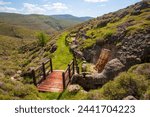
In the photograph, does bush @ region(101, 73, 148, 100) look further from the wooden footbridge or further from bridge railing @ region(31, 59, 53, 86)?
bridge railing @ region(31, 59, 53, 86)

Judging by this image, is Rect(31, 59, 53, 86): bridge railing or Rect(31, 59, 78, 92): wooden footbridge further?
Rect(31, 59, 53, 86): bridge railing

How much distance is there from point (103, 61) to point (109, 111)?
14.4 metres

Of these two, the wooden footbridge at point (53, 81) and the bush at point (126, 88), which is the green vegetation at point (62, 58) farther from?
the bush at point (126, 88)

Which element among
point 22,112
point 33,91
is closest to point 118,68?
point 33,91

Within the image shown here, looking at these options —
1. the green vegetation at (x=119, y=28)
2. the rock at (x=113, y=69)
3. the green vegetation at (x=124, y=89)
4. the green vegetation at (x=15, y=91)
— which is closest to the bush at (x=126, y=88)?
the green vegetation at (x=124, y=89)

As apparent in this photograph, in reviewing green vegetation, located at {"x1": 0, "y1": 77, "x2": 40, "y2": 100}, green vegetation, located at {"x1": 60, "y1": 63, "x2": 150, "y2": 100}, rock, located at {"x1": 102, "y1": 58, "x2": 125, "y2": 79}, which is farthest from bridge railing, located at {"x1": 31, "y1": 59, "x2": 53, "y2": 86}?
green vegetation, located at {"x1": 60, "y1": 63, "x2": 150, "y2": 100}

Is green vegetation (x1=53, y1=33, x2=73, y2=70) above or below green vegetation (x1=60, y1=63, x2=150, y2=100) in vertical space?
below

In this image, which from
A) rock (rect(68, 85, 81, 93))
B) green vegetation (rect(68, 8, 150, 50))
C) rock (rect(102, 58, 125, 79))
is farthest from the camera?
green vegetation (rect(68, 8, 150, 50))

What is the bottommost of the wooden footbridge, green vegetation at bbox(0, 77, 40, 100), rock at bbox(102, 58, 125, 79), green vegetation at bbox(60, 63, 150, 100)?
the wooden footbridge

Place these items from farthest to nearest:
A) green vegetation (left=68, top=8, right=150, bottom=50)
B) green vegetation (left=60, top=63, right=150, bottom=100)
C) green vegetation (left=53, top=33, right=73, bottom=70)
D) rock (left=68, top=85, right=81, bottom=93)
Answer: green vegetation (left=53, top=33, right=73, bottom=70) < green vegetation (left=68, top=8, right=150, bottom=50) < rock (left=68, top=85, right=81, bottom=93) < green vegetation (left=60, top=63, right=150, bottom=100)

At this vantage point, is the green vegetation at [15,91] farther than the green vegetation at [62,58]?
No

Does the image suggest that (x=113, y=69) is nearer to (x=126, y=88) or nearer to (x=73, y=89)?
(x=73, y=89)

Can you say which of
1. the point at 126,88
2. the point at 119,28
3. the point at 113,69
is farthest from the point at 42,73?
the point at 126,88

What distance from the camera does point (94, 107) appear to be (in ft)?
25.2
